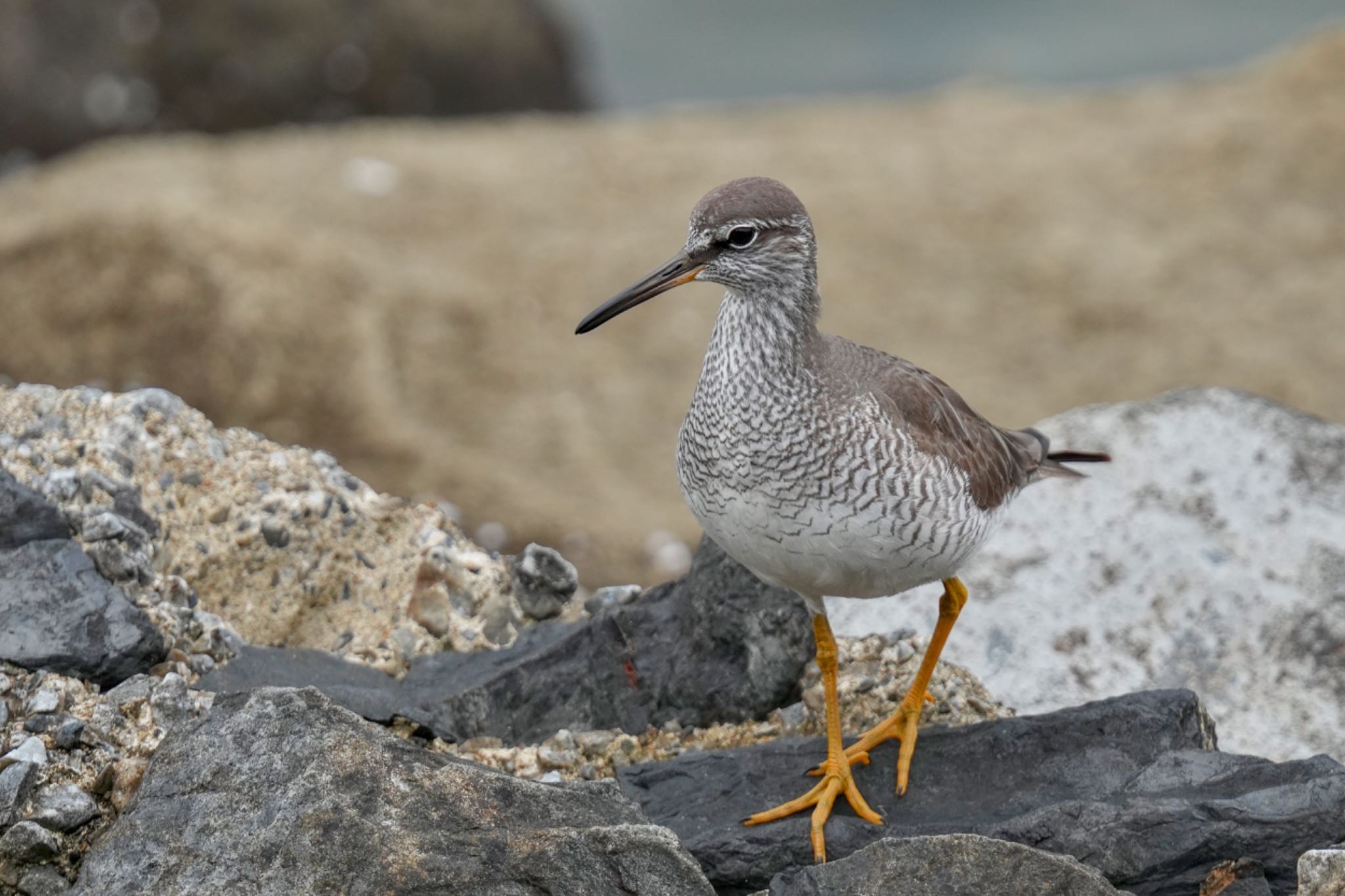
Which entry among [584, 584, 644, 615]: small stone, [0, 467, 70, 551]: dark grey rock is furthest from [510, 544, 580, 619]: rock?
[0, 467, 70, 551]: dark grey rock

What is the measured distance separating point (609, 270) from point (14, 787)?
34.8ft

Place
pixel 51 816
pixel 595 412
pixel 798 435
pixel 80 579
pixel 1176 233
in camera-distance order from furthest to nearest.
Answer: pixel 1176 233 → pixel 595 412 → pixel 80 579 → pixel 798 435 → pixel 51 816

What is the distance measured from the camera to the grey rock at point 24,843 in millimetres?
4609

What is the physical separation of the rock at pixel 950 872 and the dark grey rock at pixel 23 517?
10.7 ft

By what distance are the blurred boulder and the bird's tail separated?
1495cm

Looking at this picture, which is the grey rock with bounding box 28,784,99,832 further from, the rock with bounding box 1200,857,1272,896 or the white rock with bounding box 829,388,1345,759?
the rock with bounding box 1200,857,1272,896

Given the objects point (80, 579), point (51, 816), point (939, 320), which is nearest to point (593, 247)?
point (939, 320)

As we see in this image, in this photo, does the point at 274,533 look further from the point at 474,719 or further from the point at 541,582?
the point at 474,719

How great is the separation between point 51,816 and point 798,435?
2.75 meters

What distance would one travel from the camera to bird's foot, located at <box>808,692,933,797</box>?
5.57 meters

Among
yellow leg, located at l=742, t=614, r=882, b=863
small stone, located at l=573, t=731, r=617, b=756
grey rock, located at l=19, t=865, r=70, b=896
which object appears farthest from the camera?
small stone, located at l=573, t=731, r=617, b=756

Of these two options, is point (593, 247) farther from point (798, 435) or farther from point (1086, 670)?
point (798, 435)

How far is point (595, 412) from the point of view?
1325 cm

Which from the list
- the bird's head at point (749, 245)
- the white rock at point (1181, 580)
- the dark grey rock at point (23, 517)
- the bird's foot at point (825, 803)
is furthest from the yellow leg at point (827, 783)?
the dark grey rock at point (23, 517)
